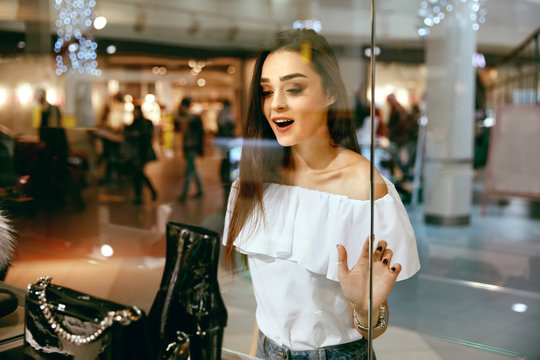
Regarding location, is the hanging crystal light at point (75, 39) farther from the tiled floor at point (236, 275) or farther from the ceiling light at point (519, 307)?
the ceiling light at point (519, 307)

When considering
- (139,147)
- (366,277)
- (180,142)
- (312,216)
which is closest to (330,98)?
(312,216)

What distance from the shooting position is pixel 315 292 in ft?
3.12

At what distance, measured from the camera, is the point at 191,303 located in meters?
0.96

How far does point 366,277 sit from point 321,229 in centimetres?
12

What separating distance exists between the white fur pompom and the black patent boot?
577 millimetres

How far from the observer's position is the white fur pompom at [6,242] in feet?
4.37

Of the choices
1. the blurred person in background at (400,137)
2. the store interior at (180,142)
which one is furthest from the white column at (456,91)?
the blurred person in background at (400,137)

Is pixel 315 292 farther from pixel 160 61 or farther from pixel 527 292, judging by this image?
pixel 527 292

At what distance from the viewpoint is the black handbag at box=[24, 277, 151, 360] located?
845 mm

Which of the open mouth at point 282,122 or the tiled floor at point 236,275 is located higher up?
the open mouth at point 282,122

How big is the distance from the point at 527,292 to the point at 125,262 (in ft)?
5.91

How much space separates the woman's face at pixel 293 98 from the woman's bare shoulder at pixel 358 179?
0.20 ft

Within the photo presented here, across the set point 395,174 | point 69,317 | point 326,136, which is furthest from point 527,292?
point 69,317

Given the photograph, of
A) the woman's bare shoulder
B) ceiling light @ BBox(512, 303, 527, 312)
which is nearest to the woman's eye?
the woman's bare shoulder
